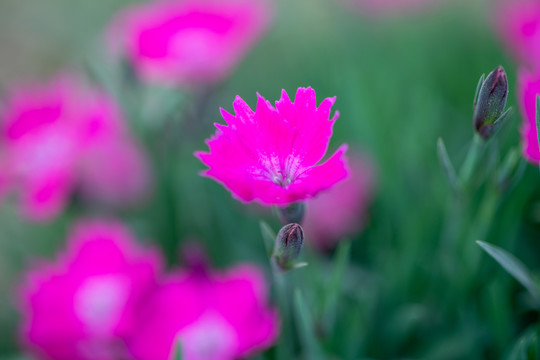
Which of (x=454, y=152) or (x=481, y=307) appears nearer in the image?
(x=481, y=307)

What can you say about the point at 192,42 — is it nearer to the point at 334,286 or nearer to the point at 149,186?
the point at 149,186

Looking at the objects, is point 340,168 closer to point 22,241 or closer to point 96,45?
point 22,241

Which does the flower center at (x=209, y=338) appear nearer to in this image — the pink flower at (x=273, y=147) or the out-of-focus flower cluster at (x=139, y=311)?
the out-of-focus flower cluster at (x=139, y=311)

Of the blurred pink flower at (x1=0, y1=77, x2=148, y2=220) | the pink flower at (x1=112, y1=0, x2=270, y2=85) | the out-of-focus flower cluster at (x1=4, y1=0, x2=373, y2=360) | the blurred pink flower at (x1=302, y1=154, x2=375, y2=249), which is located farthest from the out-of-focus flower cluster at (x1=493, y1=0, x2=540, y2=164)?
the blurred pink flower at (x1=0, y1=77, x2=148, y2=220)

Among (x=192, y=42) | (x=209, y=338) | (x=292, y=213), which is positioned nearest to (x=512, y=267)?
(x=292, y=213)

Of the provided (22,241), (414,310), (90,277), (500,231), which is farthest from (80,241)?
(500,231)

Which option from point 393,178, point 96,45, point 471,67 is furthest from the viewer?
point 96,45
